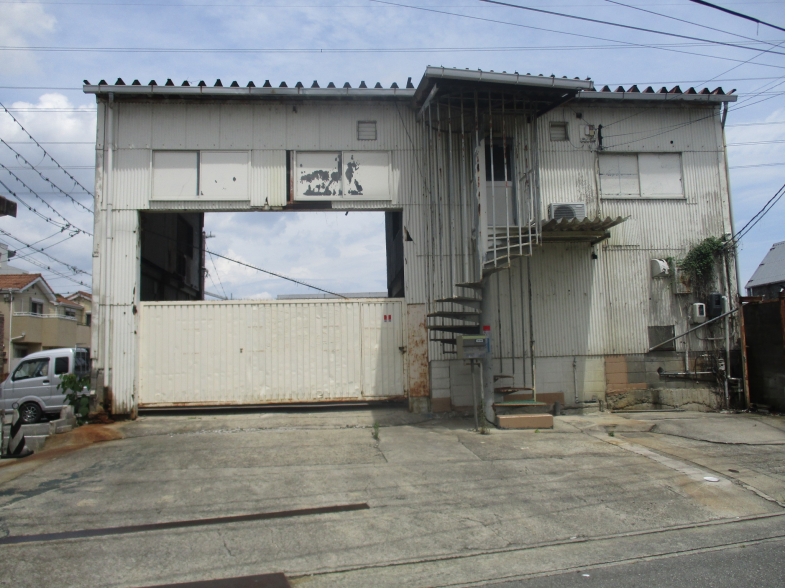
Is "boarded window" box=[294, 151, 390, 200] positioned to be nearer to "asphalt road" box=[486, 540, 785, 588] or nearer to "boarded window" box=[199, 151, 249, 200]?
"boarded window" box=[199, 151, 249, 200]

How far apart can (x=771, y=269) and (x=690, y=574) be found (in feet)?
112

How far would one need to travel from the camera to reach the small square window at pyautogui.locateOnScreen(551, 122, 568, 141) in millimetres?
11617

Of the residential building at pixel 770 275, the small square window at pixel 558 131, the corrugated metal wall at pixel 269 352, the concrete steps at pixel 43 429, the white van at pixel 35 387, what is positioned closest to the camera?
the concrete steps at pixel 43 429

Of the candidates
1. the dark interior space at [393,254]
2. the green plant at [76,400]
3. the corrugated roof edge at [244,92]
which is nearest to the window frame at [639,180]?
the corrugated roof edge at [244,92]

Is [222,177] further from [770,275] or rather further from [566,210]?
[770,275]

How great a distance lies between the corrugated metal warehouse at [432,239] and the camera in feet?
34.7

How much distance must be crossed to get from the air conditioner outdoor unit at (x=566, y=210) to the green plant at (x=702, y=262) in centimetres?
270

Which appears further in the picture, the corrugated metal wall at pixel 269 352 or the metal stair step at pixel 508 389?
the corrugated metal wall at pixel 269 352

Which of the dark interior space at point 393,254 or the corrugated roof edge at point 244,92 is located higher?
the corrugated roof edge at point 244,92

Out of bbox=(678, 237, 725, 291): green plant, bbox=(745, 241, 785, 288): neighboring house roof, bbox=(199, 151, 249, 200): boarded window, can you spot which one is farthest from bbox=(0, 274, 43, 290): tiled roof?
bbox=(745, 241, 785, 288): neighboring house roof

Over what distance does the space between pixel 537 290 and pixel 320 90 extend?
6.08 m

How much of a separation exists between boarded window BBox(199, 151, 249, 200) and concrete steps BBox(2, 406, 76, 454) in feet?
15.8

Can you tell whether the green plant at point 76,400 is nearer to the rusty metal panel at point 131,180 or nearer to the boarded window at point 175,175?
the rusty metal panel at point 131,180

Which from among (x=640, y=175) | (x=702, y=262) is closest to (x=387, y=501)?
(x=702, y=262)
